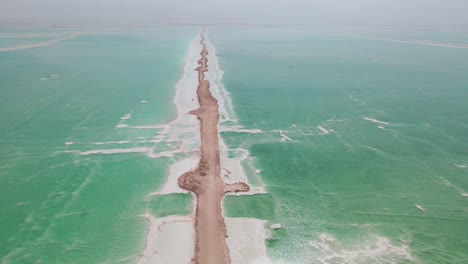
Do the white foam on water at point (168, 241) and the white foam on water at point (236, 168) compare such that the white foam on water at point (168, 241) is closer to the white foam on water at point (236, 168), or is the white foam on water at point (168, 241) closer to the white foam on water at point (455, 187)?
the white foam on water at point (236, 168)

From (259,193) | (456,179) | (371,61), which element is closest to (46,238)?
(259,193)

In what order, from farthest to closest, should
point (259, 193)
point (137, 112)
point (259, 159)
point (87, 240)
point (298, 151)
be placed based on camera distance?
1. point (137, 112)
2. point (298, 151)
3. point (259, 159)
4. point (259, 193)
5. point (87, 240)

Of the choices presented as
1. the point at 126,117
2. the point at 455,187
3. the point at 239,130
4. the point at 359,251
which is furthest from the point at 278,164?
the point at 126,117

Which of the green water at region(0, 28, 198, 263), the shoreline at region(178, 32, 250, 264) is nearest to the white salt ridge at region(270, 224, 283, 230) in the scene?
the shoreline at region(178, 32, 250, 264)

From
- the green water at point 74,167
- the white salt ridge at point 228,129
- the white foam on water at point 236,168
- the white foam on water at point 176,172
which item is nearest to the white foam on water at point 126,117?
the green water at point 74,167

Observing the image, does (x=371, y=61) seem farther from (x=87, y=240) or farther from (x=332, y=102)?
(x=87, y=240)

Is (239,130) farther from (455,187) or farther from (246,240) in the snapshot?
(455,187)
